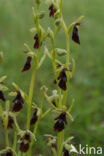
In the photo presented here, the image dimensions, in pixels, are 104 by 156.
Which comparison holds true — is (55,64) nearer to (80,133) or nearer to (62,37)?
(80,133)

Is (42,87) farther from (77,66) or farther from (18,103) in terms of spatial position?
(77,66)

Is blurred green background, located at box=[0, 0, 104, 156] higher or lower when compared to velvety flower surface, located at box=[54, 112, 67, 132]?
lower

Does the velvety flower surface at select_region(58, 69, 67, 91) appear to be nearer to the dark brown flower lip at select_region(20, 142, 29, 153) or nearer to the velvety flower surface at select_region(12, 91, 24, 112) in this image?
the velvety flower surface at select_region(12, 91, 24, 112)

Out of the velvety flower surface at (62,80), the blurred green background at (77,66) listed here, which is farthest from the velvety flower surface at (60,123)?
the blurred green background at (77,66)

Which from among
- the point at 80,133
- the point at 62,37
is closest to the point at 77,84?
the point at 80,133

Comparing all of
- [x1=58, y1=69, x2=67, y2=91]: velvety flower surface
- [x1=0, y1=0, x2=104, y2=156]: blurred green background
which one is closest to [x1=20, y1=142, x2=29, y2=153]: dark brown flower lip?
[x1=58, y1=69, x2=67, y2=91]: velvety flower surface

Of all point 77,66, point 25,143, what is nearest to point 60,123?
point 25,143
